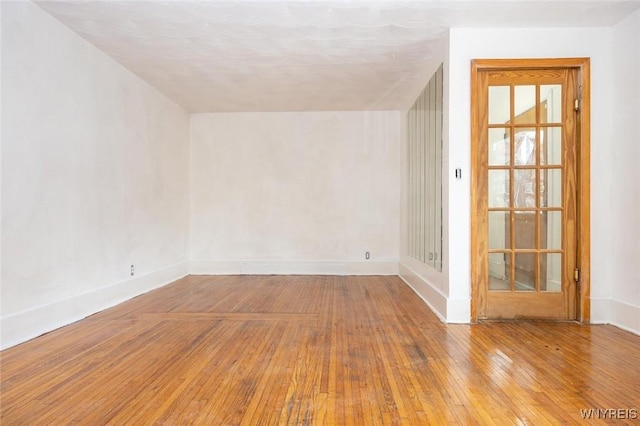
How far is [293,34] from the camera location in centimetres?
348

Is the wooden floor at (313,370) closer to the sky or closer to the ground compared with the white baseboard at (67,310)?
closer to the ground

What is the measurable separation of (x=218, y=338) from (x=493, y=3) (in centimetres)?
340

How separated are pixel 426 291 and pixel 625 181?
2.10m

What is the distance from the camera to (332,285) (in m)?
5.26

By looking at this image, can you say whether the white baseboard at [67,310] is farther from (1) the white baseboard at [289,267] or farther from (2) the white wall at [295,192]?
(2) the white wall at [295,192]

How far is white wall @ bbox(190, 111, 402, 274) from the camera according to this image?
6227 millimetres

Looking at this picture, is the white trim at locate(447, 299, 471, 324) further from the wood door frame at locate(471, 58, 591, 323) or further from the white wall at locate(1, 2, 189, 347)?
the white wall at locate(1, 2, 189, 347)

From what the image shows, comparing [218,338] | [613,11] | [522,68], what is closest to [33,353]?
[218,338]

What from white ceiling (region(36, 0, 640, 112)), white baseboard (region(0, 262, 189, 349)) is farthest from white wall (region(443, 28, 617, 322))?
white baseboard (region(0, 262, 189, 349))

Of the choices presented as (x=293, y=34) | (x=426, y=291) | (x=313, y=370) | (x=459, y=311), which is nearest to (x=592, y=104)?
(x=459, y=311)

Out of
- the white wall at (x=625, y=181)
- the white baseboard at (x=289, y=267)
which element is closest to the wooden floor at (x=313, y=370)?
the white wall at (x=625, y=181)

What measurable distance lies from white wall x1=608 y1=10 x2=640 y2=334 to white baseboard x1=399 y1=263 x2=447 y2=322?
4.63 feet

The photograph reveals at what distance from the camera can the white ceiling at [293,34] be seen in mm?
3033

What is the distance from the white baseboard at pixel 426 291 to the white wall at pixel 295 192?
2.37ft
